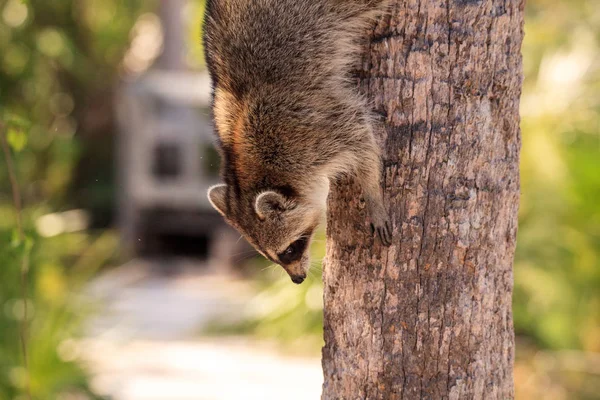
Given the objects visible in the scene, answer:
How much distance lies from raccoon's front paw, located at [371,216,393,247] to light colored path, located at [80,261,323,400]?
426cm

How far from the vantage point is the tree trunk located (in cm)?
276

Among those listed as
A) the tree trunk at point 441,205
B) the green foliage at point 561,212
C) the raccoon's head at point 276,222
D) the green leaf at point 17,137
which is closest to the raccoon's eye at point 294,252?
the raccoon's head at point 276,222

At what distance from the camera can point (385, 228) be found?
2.79 m

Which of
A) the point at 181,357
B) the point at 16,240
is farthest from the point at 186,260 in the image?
the point at 16,240

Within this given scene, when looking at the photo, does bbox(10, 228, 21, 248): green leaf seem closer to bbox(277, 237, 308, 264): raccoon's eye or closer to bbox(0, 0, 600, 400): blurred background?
bbox(0, 0, 600, 400): blurred background

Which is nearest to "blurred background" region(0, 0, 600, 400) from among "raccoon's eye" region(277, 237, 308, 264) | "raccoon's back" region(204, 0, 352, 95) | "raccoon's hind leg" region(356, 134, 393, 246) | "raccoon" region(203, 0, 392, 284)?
"raccoon's eye" region(277, 237, 308, 264)

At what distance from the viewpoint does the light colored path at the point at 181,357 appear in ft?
23.9

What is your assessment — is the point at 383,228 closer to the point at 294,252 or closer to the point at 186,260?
the point at 294,252

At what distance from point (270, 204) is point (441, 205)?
76cm

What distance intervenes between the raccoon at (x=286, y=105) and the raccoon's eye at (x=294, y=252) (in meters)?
0.02

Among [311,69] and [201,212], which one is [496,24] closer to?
[311,69]

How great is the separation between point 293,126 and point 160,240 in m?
10.4

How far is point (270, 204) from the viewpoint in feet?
10.6

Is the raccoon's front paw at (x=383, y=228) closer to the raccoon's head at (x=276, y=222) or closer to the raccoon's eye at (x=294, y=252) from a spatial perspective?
the raccoon's head at (x=276, y=222)
